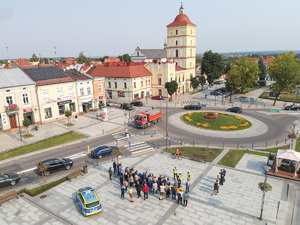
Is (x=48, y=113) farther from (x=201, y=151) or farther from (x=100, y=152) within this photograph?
(x=201, y=151)

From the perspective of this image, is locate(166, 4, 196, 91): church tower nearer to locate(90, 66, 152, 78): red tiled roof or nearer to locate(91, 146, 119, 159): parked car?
locate(90, 66, 152, 78): red tiled roof

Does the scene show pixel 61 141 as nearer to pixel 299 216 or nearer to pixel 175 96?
pixel 299 216

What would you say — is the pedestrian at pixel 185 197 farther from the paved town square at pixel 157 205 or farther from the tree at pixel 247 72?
the tree at pixel 247 72

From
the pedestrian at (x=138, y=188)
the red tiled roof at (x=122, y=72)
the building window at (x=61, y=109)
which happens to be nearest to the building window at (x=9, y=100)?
the building window at (x=61, y=109)

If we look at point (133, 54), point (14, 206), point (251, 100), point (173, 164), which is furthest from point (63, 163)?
point (133, 54)

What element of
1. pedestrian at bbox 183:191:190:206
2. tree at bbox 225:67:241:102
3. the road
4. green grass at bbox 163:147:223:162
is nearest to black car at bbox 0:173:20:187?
the road

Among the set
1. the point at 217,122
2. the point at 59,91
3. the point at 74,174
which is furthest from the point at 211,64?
the point at 74,174

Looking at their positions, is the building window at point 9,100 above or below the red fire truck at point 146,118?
above
